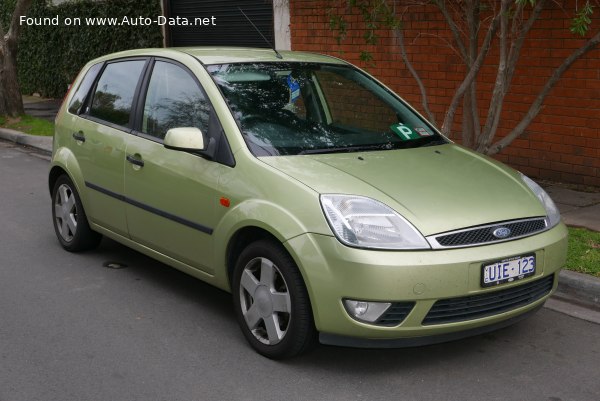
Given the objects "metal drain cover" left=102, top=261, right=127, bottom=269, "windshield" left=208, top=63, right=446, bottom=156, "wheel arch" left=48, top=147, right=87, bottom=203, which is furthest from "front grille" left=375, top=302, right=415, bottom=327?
"wheel arch" left=48, top=147, right=87, bottom=203

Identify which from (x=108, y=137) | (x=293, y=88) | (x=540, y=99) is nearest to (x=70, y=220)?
(x=108, y=137)

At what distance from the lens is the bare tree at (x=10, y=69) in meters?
14.8

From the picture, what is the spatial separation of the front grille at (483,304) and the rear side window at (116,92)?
2.71 meters

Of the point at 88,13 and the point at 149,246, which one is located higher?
the point at 88,13

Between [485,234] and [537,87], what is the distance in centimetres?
499

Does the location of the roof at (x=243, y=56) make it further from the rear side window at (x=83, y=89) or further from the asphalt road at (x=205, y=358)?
the asphalt road at (x=205, y=358)

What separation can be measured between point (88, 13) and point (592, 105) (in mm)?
12499

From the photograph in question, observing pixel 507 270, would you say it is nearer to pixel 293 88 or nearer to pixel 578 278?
pixel 578 278

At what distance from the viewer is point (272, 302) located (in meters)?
4.36

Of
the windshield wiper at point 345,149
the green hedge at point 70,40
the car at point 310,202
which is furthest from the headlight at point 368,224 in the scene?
the green hedge at point 70,40

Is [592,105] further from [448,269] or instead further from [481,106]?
[448,269]

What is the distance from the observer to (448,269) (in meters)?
3.96

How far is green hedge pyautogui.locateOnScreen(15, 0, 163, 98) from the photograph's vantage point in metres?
16.5

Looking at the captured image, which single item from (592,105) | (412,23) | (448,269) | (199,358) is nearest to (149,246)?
(199,358)
